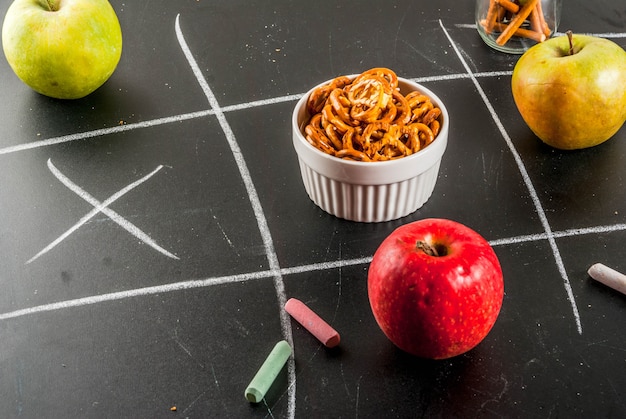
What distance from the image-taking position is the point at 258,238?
0.95 m

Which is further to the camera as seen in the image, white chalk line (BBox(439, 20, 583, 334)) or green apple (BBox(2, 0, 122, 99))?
green apple (BBox(2, 0, 122, 99))

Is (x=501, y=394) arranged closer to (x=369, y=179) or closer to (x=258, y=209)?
(x=369, y=179)

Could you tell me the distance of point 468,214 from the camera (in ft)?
3.17

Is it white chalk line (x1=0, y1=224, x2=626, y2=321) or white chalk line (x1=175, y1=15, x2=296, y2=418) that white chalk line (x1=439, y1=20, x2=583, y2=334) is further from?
white chalk line (x1=175, y1=15, x2=296, y2=418)

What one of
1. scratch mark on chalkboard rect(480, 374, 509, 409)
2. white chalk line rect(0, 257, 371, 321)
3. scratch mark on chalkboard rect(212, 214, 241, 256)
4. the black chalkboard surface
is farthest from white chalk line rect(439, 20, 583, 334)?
scratch mark on chalkboard rect(212, 214, 241, 256)

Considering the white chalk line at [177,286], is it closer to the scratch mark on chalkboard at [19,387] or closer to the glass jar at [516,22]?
the scratch mark on chalkboard at [19,387]

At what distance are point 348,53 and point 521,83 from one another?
34 centimetres

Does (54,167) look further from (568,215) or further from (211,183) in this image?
(568,215)

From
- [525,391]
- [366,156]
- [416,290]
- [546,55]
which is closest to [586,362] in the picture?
[525,391]

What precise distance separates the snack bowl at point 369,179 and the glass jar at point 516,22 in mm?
316

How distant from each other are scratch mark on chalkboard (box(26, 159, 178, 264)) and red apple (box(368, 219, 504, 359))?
304mm

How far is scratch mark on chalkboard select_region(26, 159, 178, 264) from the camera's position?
949 millimetres

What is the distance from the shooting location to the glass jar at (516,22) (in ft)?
3.93

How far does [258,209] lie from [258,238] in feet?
0.18
